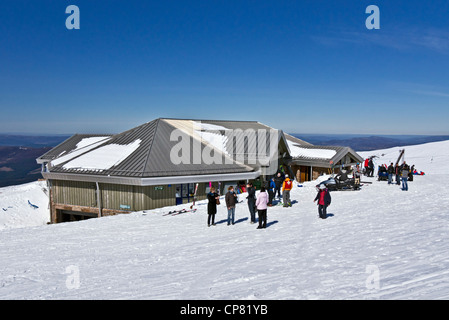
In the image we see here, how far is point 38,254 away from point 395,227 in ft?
39.6

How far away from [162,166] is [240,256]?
1375 cm

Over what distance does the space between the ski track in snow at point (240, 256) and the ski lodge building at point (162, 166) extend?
544cm

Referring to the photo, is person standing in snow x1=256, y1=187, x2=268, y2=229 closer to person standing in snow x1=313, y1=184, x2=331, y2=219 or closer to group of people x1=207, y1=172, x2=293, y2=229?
group of people x1=207, y1=172, x2=293, y2=229

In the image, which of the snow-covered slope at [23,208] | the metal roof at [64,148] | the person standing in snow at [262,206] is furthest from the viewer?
the metal roof at [64,148]

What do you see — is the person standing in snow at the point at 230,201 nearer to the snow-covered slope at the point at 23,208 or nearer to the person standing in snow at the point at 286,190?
the person standing in snow at the point at 286,190

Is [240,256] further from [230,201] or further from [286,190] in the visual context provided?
[286,190]

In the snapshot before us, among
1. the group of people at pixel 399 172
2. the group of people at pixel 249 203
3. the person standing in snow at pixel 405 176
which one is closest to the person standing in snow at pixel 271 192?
the group of people at pixel 249 203

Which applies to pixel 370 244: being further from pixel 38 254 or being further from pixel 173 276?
pixel 38 254

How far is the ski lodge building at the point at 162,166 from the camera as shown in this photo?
2138 centimetres

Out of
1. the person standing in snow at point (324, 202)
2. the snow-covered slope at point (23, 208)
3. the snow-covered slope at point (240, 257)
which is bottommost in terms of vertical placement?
the snow-covered slope at point (23, 208)

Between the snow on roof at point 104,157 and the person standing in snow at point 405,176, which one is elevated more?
the snow on roof at point 104,157

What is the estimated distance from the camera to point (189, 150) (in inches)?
983

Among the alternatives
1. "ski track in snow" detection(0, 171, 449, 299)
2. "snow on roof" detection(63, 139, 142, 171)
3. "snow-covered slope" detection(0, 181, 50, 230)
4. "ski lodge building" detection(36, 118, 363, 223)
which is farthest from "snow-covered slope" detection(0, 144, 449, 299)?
"snow-covered slope" detection(0, 181, 50, 230)
